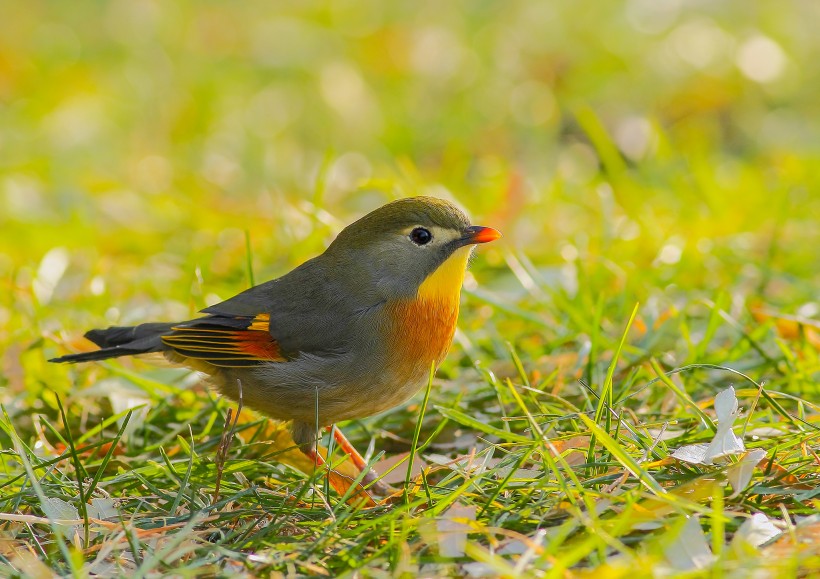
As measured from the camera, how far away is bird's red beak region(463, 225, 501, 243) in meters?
4.14

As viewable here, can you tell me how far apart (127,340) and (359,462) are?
1089 mm

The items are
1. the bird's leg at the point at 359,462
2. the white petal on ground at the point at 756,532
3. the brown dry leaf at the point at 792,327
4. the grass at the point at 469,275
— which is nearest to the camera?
the white petal on ground at the point at 756,532

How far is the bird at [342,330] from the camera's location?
390cm

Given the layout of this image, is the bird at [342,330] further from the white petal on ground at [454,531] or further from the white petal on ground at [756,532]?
the white petal on ground at [756,532]

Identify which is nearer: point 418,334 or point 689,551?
point 689,551

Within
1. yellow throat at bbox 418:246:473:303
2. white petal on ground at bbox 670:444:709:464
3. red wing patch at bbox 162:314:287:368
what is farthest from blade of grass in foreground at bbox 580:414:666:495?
red wing patch at bbox 162:314:287:368

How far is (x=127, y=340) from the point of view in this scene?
168 inches

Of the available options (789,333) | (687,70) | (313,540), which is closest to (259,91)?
(687,70)

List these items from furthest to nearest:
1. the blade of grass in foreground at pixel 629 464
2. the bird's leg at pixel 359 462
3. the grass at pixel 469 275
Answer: the bird's leg at pixel 359 462 → the grass at pixel 469 275 → the blade of grass in foreground at pixel 629 464

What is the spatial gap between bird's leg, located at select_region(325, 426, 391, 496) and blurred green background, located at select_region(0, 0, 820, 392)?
1360 mm

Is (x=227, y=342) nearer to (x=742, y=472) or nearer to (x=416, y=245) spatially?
(x=416, y=245)

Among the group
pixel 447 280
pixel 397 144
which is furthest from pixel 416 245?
pixel 397 144

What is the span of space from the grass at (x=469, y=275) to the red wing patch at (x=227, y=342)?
0.30m

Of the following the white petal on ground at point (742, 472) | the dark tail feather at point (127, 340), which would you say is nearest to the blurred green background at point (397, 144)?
the dark tail feather at point (127, 340)
